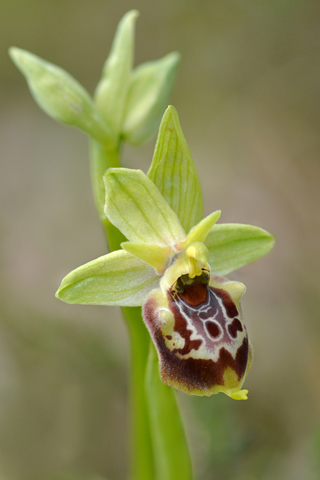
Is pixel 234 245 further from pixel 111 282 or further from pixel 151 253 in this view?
pixel 111 282

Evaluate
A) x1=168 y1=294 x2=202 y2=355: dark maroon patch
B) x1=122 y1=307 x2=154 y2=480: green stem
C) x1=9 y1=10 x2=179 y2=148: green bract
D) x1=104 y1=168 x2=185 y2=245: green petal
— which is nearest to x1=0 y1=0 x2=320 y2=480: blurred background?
x1=122 y1=307 x2=154 y2=480: green stem

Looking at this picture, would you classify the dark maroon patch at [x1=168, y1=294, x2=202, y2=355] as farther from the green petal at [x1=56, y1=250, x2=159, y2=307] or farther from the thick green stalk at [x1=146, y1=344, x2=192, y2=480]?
the thick green stalk at [x1=146, y1=344, x2=192, y2=480]

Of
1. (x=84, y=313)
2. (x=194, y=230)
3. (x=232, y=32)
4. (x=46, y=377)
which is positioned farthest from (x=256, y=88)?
(x=194, y=230)

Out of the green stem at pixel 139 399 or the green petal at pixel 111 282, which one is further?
A: the green stem at pixel 139 399

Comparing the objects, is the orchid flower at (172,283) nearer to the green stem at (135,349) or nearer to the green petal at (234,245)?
the green petal at (234,245)

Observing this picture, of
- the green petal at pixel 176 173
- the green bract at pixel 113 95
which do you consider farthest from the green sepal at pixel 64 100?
the green petal at pixel 176 173

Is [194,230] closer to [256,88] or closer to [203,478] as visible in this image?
[203,478]
